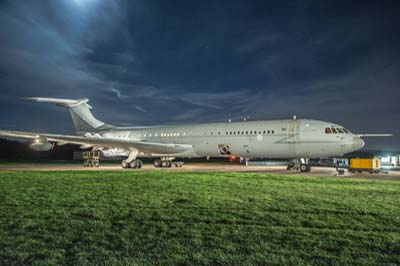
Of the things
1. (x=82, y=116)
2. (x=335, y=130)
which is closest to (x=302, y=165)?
(x=335, y=130)

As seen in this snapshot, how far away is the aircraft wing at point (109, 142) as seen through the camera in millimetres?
22116

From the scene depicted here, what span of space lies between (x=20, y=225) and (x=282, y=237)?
519cm

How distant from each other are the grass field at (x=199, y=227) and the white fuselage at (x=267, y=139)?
36.5ft

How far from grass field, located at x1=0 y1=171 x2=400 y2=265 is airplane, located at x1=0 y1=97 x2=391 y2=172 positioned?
11.3m

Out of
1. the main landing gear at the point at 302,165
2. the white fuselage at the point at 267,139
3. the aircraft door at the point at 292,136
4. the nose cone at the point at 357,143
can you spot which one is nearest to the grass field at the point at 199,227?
the white fuselage at the point at 267,139

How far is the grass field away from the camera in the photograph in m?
4.80

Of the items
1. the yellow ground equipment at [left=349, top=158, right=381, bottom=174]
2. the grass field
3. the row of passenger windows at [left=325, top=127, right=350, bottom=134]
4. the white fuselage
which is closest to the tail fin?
the white fuselage

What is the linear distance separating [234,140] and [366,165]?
31.9 feet

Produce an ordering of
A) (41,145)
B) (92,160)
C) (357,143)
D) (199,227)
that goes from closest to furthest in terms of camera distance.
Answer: (199,227) < (357,143) < (41,145) < (92,160)

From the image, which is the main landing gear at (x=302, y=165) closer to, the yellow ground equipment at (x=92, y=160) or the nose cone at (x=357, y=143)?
the nose cone at (x=357, y=143)

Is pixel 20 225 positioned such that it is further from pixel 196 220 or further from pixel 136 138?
pixel 136 138

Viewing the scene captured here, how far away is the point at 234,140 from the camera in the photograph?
81.3 feet

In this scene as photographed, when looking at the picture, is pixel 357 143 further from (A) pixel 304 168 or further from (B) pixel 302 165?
(B) pixel 302 165

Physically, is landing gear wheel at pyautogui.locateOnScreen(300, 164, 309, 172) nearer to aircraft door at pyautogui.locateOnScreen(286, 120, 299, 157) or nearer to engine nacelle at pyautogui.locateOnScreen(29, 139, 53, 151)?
aircraft door at pyautogui.locateOnScreen(286, 120, 299, 157)
